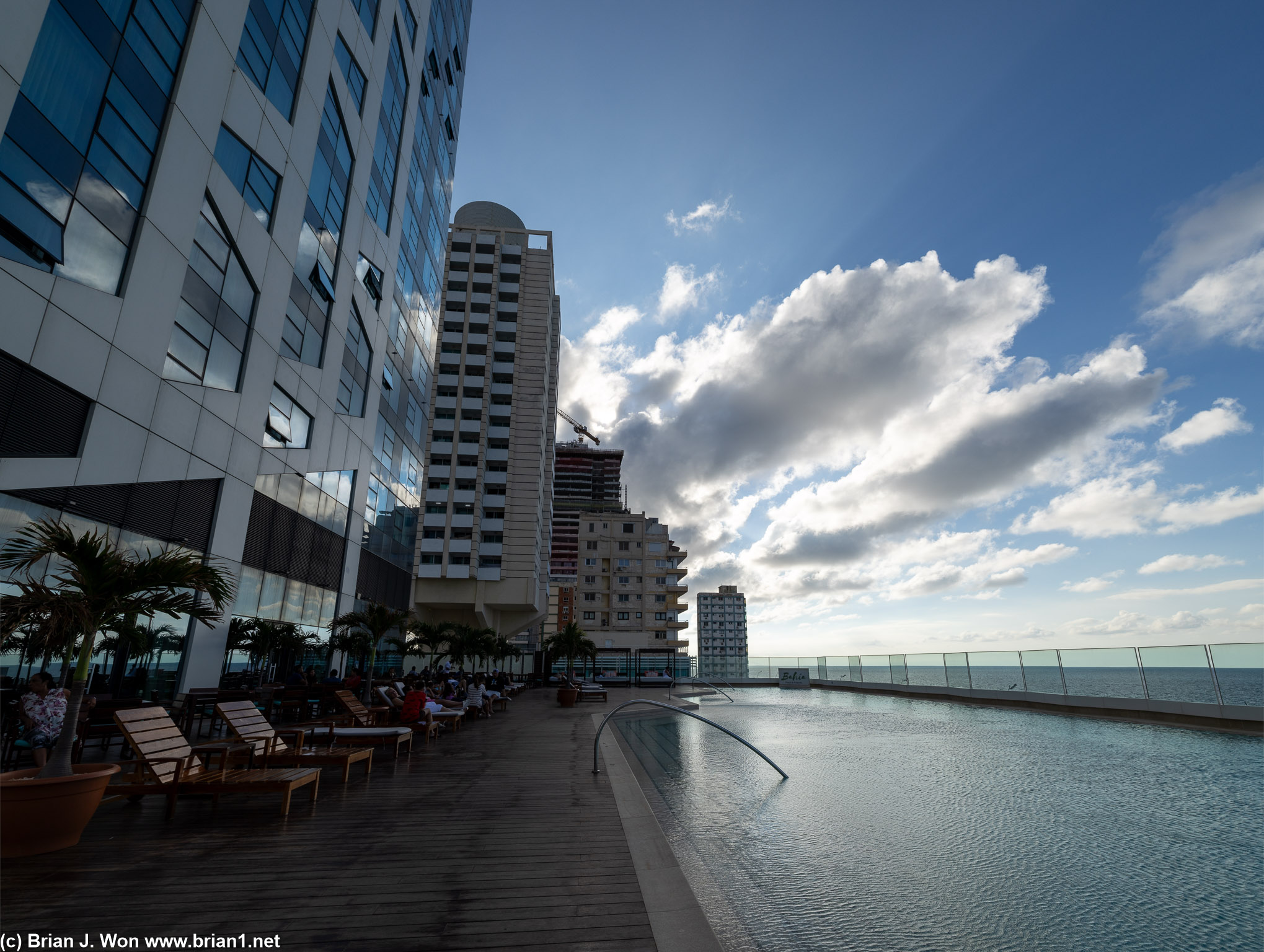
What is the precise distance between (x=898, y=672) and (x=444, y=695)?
25.8 m

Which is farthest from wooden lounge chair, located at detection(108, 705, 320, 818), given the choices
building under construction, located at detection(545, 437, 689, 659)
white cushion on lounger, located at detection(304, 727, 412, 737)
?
building under construction, located at detection(545, 437, 689, 659)

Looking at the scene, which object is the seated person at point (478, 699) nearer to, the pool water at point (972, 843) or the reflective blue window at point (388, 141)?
the pool water at point (972, 843)

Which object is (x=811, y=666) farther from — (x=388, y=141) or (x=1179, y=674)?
(x=388, y=141)

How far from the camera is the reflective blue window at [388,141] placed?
24.5 m

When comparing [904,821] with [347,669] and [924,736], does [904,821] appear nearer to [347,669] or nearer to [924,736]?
[924,736]

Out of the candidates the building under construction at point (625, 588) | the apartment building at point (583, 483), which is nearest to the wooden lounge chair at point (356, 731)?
the building under construction at point (625, 588)

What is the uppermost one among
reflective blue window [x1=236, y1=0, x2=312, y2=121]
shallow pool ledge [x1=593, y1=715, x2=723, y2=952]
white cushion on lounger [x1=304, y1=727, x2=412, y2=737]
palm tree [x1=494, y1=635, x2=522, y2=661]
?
reflective blue window [x1=236, y1=0, x2=312, y2=121]

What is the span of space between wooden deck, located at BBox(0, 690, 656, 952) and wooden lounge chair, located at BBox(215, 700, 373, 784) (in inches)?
16.4

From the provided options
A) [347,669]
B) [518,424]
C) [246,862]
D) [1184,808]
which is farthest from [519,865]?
[518,424]

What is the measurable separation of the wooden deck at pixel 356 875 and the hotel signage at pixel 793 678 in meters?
40.7

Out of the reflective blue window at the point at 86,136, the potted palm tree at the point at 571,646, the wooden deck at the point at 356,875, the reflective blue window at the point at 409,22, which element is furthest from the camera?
the potted palm tree at the point at 571,646

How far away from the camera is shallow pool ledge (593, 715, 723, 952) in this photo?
3.60 metres

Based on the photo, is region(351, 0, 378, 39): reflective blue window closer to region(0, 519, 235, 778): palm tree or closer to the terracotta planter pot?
region(0, 519, 235, 778): palm tree

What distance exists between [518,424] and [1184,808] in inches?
2018
